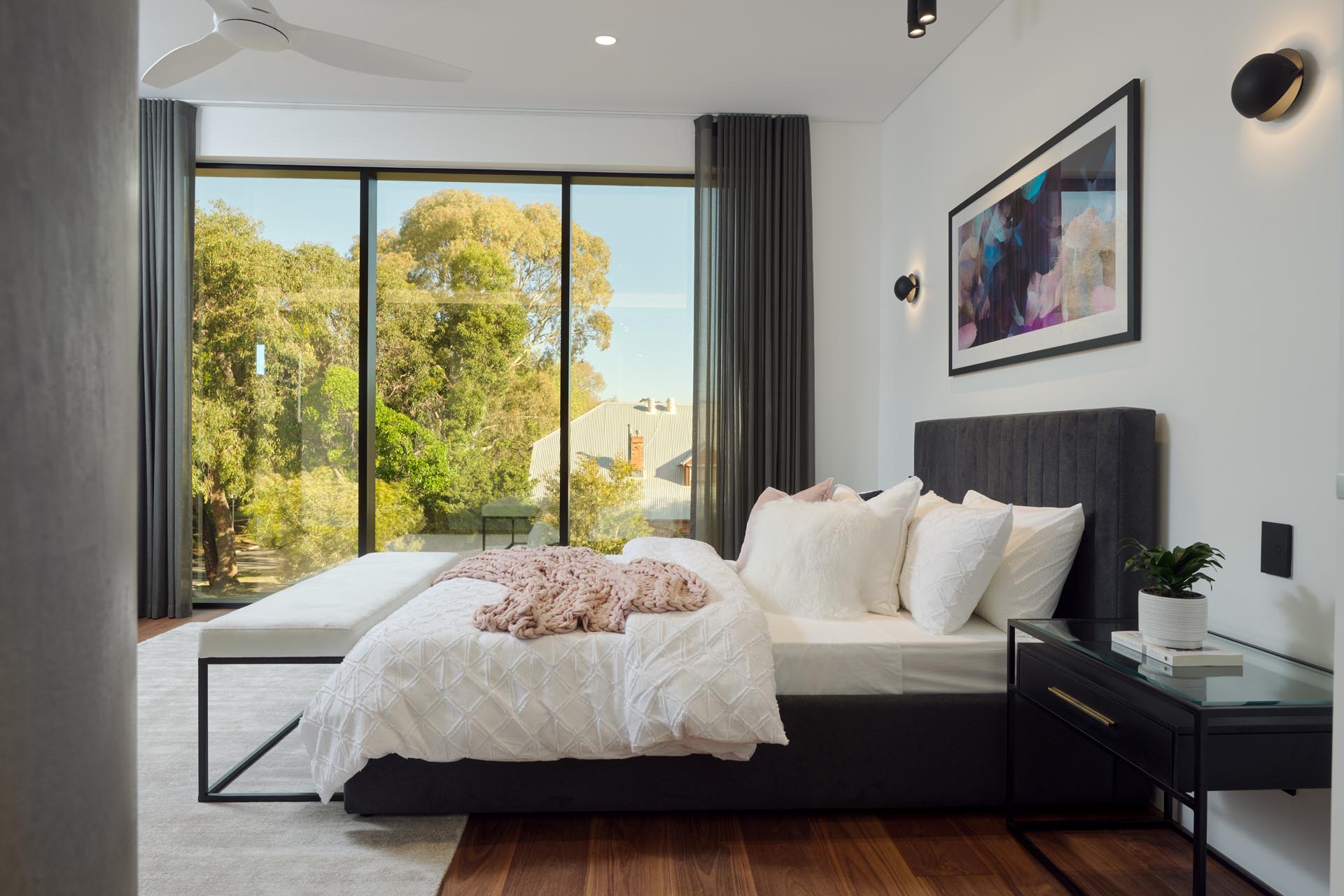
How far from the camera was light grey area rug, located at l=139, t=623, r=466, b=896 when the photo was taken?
6.35ft

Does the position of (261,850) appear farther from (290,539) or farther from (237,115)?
(237,115)

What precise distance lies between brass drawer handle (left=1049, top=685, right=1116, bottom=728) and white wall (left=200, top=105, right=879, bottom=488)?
280 centimetres

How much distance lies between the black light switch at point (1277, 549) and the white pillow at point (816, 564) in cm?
107

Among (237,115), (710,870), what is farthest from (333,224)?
(710,870)

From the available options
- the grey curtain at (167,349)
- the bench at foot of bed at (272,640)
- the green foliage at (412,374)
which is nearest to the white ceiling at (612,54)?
the grey curtain at (167,349)

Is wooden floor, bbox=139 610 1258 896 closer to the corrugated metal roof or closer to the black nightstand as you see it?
the black nightstand

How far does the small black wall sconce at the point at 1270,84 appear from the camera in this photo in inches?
73.2

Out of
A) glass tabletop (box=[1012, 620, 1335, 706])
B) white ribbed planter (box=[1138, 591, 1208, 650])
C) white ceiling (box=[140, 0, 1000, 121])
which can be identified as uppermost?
white ceiling (box=[140, 0, 1000, 121])

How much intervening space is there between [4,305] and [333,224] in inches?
204

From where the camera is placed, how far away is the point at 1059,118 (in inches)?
112

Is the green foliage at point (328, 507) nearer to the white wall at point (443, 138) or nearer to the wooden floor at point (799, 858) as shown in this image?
the white wall at point (443, 138)

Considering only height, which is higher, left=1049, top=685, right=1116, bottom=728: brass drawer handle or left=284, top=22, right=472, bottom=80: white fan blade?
left=284, top=22, right=472, bottom=80: white fan blade

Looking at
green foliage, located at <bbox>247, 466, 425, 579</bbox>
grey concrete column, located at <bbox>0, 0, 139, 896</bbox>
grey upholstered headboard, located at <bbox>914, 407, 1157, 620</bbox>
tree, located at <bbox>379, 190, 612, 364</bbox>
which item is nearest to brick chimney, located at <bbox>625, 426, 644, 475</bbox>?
tree, located at <bbox>379, 190, 612, 364</bbox>

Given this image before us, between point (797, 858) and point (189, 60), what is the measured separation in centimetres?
342
